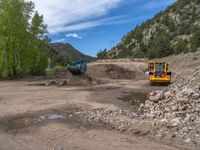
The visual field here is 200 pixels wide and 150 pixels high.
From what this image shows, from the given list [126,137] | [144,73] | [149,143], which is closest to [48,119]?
[126,137]

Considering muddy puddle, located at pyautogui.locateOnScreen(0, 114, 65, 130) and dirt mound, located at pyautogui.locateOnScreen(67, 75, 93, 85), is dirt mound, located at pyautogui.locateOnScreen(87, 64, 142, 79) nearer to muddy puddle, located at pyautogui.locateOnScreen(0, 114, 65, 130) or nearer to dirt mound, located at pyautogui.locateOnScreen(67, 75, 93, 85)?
dirt mound, located at pyautogui.locateOnScreen(67, 75, 93, 85)

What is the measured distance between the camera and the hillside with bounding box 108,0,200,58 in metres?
79.7

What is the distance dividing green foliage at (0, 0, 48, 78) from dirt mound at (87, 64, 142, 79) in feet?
28.1

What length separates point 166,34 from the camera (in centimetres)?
9606

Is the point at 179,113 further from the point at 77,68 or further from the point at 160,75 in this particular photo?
the point at 77,68

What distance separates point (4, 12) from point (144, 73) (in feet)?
68.9

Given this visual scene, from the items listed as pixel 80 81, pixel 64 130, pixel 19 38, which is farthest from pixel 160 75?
pixel 19 38

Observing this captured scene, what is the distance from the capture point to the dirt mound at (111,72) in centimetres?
4400

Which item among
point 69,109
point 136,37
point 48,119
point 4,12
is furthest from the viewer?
point 136,37

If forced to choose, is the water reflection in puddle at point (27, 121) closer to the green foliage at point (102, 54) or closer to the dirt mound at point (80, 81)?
the dirt mound at point (80, 81)

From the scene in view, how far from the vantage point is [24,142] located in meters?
11.0

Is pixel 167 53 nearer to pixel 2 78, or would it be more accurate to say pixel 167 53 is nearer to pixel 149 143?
pixel 2 78

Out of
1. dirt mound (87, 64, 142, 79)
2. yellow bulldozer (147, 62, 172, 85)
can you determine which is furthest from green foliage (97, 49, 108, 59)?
yellow bulldozer (147, 62, 172, 85)

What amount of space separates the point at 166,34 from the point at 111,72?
55.5 meters
